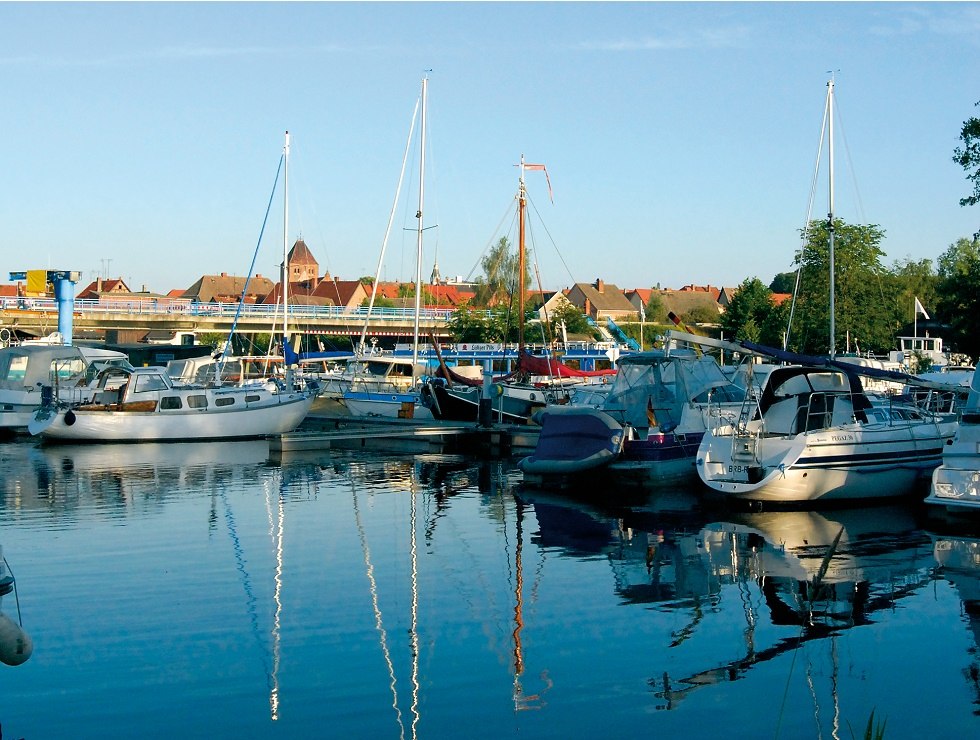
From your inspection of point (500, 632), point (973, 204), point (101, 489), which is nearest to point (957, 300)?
point (973, 204)

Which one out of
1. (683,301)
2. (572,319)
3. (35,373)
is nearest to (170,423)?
(35,373)

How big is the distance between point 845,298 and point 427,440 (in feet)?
152

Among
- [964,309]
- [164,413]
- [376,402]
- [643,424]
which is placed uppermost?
[964,309]

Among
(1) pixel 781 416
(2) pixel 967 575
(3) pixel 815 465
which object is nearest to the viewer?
(2) pixel 967 575

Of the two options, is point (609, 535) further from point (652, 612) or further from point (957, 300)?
point (957, 300)

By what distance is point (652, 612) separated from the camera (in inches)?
611

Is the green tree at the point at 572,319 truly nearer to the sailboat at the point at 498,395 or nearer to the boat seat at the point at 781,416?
the sailboat at the point at 498,395

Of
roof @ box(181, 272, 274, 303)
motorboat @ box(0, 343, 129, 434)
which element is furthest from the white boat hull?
roof @ box(181, 272, 274, 303)

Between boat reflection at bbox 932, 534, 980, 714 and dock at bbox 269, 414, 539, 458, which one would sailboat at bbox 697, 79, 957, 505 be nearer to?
boat reflection at bbox 932, 534, 980, 714

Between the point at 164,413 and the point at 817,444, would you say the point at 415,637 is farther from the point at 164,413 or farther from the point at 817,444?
the point at 164,413

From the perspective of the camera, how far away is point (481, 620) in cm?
1505

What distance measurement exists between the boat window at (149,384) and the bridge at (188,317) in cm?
4039

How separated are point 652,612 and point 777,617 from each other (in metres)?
1.66

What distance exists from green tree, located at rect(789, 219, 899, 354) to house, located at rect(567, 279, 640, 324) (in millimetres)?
67901
